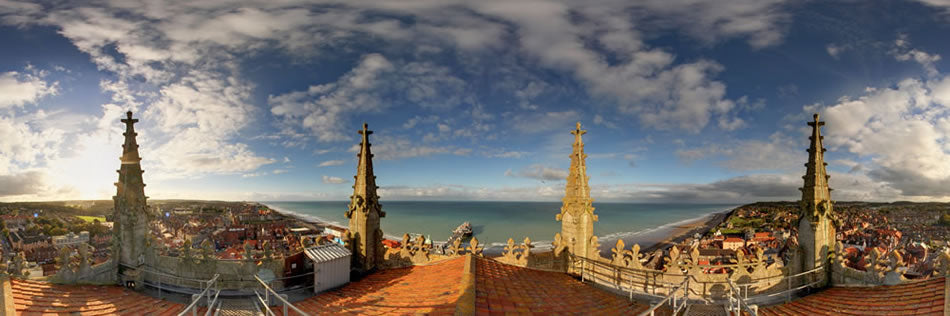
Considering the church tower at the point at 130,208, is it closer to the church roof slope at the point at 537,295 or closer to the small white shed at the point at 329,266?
the small white shed at the point at 329,266

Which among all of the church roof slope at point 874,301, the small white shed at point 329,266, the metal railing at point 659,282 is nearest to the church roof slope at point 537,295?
the metal railing at point 659,282

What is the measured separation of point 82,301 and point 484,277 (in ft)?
32.1

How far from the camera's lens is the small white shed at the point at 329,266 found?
36.9ft

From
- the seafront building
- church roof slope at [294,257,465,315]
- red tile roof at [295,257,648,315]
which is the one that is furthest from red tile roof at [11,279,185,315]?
red tile roof at [295,257,648,315]

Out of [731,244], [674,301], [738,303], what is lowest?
[731,244]

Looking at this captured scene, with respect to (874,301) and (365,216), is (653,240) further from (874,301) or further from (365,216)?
(365,216)

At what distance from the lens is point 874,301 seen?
873cm

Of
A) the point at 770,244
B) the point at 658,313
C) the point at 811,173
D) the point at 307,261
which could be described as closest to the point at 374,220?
the point at 307,261

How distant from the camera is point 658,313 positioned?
8.37 metres

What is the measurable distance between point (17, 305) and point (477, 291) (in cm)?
936

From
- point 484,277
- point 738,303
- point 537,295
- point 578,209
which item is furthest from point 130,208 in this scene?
point 738,303

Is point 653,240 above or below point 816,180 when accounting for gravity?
below

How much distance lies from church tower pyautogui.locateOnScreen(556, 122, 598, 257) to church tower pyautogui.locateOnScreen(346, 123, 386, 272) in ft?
21.5

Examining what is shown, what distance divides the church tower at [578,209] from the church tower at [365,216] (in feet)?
21.5
